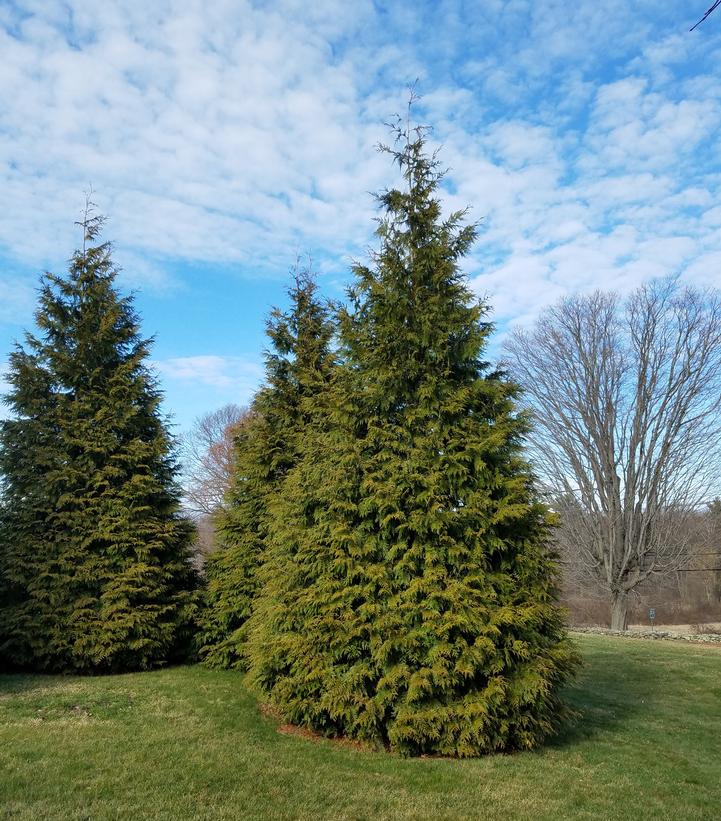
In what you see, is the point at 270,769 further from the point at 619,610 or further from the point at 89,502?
the point at 619,610

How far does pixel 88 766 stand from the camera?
448 centimetres

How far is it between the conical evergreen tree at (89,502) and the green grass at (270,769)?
115 centimetres

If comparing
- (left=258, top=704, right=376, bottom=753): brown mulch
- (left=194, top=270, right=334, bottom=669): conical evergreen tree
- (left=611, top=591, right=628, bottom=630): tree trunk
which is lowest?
(left=258, top=704, right=376, bottom=753): brown mulch

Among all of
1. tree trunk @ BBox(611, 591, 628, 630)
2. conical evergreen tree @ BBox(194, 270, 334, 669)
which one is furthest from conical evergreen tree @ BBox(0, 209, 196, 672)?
tree trunk @ BBox(611, 591, 628, 630)

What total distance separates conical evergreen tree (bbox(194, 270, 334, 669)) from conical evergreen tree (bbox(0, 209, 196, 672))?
57 centimetres

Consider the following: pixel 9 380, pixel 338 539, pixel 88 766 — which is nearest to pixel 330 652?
pixel 338 539

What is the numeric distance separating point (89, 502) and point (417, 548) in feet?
19.3

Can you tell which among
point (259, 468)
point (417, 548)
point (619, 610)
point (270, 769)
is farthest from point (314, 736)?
point (619, 610)

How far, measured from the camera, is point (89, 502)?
29.9 ft

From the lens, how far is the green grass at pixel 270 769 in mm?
4016

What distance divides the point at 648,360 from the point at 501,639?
17.5 m

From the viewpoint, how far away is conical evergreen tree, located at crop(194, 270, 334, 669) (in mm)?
9227

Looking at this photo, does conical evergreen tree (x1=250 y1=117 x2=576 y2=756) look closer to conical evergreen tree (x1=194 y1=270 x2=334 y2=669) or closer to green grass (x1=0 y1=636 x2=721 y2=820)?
green grass (x1=0 y1=636 x2=721 y2=820)

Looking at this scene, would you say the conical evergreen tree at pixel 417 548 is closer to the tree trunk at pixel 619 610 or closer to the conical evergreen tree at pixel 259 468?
the conical evergreen tree at pixel 259 468
